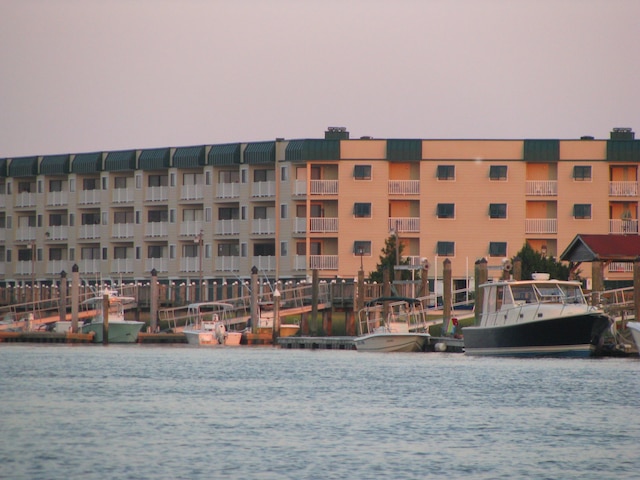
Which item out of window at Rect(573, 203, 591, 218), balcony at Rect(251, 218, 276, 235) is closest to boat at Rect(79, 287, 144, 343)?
balcony at Rect(251, 218, 276, 235)

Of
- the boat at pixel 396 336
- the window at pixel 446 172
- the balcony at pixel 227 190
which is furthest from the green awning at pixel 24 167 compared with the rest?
the boat at pixel 396 336

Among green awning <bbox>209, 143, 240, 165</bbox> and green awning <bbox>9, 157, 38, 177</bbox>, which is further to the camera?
green awning <bbox>9, 157, 38, 177</bbox>

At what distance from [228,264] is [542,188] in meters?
23.4

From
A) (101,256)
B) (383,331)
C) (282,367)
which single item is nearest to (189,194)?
(101,256)

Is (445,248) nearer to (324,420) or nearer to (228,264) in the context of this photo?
(228,264)

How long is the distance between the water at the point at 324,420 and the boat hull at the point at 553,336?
0.67m

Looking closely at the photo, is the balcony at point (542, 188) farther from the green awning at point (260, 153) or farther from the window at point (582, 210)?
the green awning at point (260, 153)

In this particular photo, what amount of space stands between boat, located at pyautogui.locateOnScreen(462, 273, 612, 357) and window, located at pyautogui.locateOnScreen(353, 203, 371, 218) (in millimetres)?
41231

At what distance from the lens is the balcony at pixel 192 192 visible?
110938 millimetres

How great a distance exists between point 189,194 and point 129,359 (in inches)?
1756

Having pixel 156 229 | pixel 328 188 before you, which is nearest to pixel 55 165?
pixel 156 229

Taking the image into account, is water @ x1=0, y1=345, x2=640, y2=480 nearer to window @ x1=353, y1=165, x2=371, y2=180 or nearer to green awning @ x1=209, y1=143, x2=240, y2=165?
window @ x1=353, y1=165, x2=371, y2=180

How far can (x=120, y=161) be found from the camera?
114 m

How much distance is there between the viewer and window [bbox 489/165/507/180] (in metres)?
103
